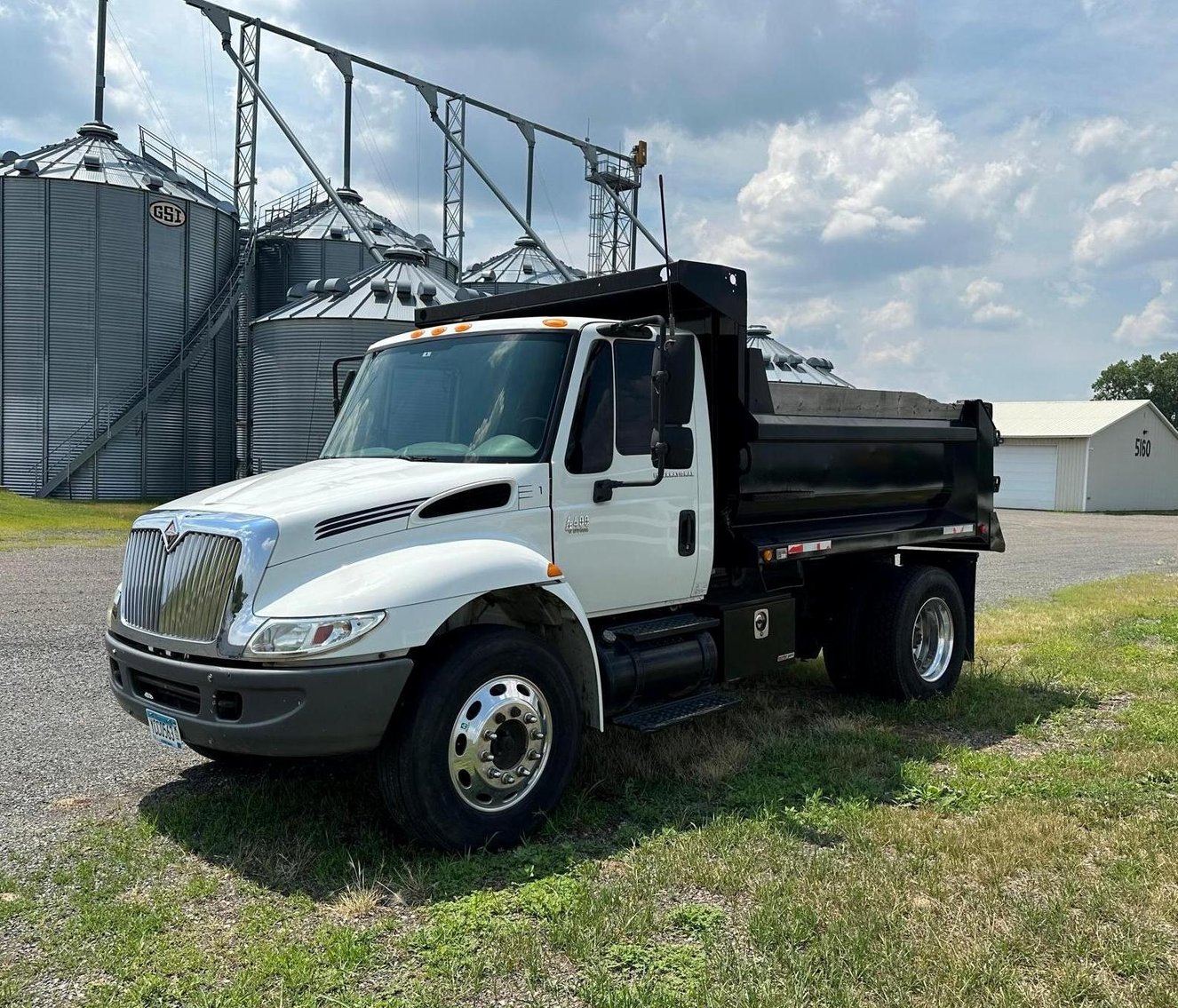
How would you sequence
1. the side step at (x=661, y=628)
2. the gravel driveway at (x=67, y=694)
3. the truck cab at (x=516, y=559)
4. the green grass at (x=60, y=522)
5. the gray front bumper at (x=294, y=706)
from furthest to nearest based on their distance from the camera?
the green grass at (x=60, y=522)
the side step at (x=661, y=628)
the gravel driveway at (x=67, y=694)
the truck cab at (x=516, y=559)
the gray front bumper at (x=294, y=706)

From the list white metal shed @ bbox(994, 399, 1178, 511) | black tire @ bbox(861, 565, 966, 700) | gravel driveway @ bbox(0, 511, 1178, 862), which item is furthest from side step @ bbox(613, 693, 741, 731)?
white metal shed @ bbox(994, 399, 1178, 511)

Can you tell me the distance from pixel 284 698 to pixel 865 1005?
8.45ft

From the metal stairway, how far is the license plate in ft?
101

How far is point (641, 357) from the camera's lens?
233 inches

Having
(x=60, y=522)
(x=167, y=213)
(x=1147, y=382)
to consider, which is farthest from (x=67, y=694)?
(x=1147, y=382)

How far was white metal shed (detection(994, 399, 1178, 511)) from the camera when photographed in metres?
45.7

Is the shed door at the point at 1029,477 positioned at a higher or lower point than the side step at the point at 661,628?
higher

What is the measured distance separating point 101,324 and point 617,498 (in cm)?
3138

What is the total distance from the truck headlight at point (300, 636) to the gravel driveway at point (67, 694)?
1.63 m

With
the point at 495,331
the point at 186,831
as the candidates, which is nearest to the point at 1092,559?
the point at 495,331

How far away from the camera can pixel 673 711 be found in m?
5.93

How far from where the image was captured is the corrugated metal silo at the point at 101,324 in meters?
31.8

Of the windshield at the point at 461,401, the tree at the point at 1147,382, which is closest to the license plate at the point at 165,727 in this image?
the windshield at the point at 461,401

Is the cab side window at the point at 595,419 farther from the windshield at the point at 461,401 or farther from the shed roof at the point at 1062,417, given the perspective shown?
the shed roof at the point at 1062,417
